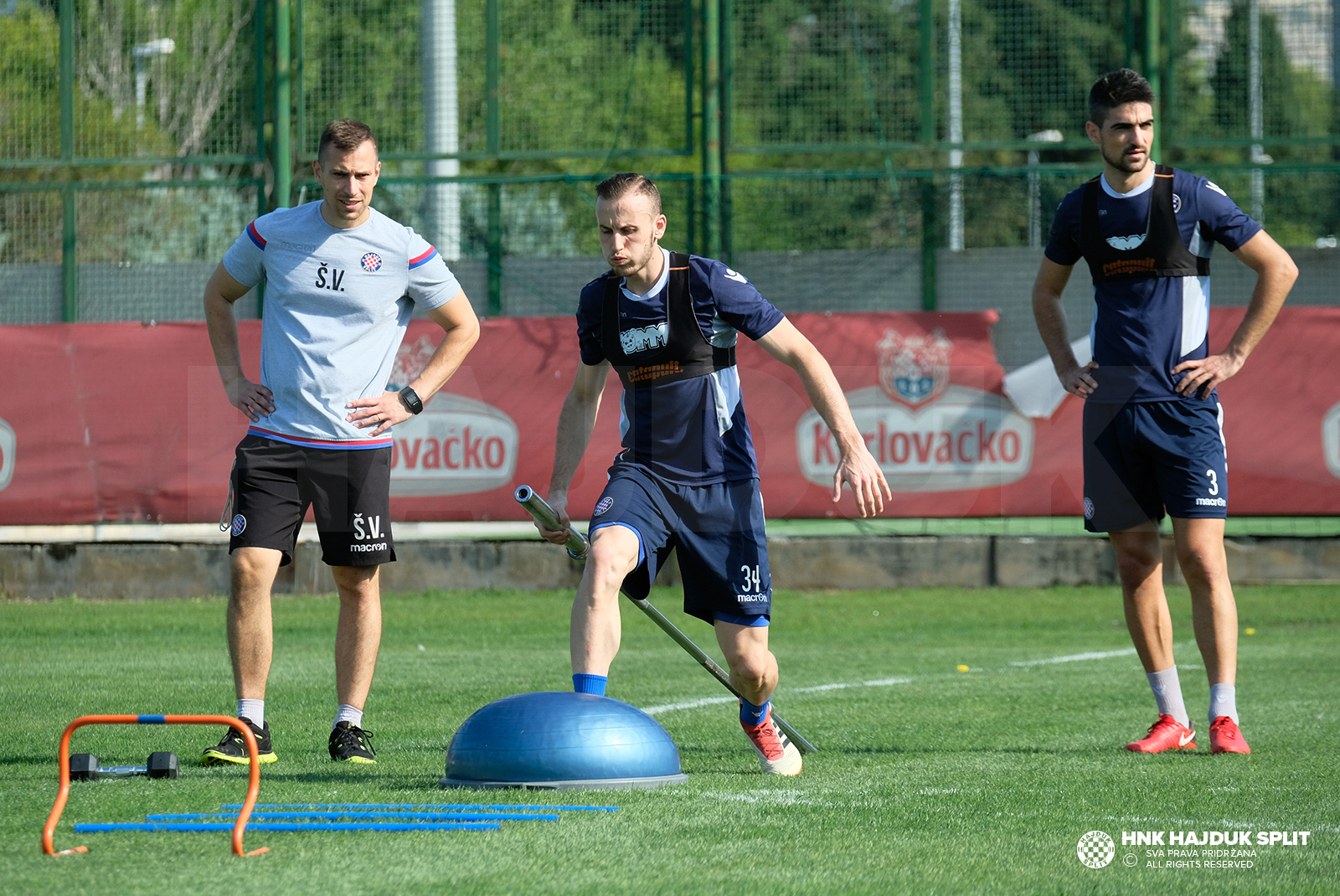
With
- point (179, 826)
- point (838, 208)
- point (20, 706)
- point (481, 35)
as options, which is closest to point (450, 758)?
point (179, 826)

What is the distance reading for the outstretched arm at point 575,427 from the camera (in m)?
5.22

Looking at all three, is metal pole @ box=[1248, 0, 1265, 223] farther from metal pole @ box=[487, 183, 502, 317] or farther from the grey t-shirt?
the grey t-shirt

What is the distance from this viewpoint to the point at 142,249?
13289mm

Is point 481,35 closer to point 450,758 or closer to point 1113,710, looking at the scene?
point 1113,710

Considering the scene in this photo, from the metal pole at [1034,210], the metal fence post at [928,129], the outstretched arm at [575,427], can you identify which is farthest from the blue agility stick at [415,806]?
the metal pole at [1034,210]

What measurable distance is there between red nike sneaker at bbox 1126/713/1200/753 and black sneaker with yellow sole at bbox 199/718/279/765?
9.84ft

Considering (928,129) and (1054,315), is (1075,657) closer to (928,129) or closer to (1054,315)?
(1054,315)

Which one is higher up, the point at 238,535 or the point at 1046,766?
the point at 238,535

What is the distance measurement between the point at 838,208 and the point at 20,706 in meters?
8.23

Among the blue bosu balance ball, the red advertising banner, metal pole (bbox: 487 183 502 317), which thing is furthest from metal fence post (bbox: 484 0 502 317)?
the blue bosu balance ball

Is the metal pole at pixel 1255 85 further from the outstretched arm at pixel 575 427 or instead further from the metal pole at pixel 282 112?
the outstretched arm at pixel 575 427

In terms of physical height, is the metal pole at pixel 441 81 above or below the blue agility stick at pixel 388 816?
above
